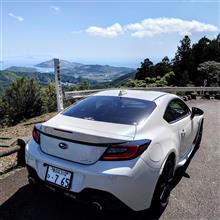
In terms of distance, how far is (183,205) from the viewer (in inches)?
153

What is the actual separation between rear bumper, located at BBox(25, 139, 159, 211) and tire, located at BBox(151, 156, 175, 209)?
26cm

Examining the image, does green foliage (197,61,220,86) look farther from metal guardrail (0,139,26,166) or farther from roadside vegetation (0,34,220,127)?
metal guardrail (0,139,26,166)

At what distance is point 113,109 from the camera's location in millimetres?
3982

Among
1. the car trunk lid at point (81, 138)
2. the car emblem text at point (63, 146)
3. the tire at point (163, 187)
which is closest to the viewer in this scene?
the car trunk lid at point (81, 138)

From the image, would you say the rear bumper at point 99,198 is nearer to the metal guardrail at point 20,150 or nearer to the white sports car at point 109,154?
the white sports car at point 109,154

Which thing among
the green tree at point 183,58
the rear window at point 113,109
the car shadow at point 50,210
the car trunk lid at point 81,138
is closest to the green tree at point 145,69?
the green tree at point 183,58

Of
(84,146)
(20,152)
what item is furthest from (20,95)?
(84,146)

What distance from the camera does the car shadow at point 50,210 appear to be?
11.5 feet

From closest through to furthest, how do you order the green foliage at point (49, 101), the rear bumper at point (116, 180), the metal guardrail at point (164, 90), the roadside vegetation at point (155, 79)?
the rear bumper at point (116, 180), the metal guardrail at point (164, 90), the green foliage at point (49, 101), the roadside vegetation at point (155, 79)

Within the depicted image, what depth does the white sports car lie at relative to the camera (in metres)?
2.97

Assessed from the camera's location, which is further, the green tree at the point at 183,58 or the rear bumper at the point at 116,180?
the green tree at the point at 183,58

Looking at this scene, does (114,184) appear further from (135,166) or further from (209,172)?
(209,172)

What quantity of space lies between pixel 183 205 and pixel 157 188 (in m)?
0.77

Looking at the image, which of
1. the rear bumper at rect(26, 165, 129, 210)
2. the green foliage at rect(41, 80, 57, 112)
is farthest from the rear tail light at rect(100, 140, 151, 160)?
the green foliage at rect(41, 80, 57, 112)
